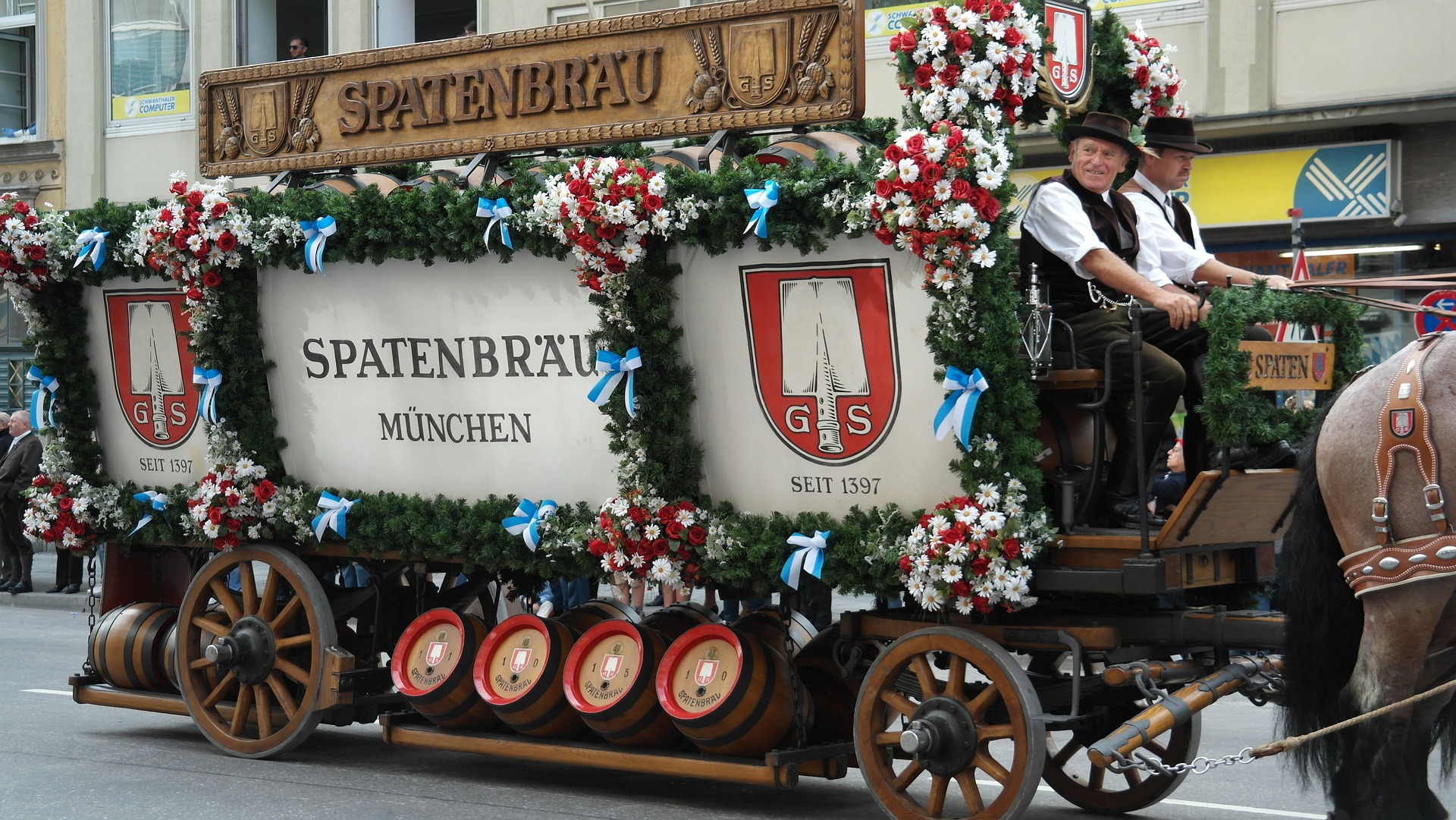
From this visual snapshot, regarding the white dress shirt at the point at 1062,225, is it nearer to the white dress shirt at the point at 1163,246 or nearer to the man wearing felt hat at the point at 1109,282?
the man wearing felt hat at the point at 1109,282

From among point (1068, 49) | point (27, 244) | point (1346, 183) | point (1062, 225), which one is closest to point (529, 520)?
point (1062, 225)

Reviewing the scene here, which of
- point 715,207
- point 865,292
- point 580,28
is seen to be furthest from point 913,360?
point 580,28

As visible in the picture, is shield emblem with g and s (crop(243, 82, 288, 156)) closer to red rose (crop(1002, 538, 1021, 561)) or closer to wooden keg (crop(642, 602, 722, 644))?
wooden keg (crop(642, 602, 722, 644))

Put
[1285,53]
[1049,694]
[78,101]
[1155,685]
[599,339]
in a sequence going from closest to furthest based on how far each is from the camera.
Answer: [1155,685] < [1049,694] < [599,339] < [1285,53] < [78,101]

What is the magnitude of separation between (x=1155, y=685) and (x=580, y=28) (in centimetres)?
329

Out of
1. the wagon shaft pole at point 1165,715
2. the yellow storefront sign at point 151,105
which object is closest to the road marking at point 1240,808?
the wagon shaft pole at point 1165,715

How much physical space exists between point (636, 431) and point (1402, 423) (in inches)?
109

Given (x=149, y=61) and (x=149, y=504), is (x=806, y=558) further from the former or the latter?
(x=149, y=61)

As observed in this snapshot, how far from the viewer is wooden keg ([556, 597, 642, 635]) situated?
7.20 meters

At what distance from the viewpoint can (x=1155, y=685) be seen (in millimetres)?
5574

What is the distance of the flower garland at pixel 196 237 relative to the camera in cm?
721

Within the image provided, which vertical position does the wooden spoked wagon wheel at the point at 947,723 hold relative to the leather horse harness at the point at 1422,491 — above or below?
below

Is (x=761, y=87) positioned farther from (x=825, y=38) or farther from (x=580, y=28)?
(x=580, y=28)

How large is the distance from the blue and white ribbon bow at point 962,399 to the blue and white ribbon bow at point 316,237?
112 inches
